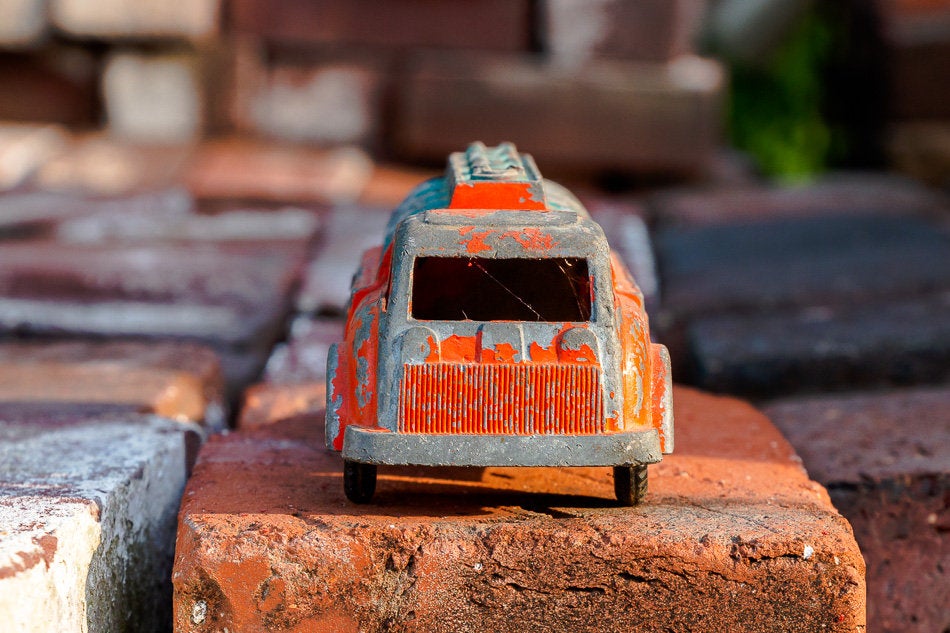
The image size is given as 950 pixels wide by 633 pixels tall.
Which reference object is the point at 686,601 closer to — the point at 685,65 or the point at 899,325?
the point at 899,325

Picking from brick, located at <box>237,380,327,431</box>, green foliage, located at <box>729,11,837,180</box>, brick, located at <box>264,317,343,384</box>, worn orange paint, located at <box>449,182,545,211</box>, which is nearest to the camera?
worn orange paint, located at <box>449,182,545,211</box>

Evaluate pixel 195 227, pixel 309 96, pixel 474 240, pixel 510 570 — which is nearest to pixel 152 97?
pixel 309 96

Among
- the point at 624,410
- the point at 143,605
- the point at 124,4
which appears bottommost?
the point at 143,605

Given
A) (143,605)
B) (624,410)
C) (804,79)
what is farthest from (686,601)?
(804,79)

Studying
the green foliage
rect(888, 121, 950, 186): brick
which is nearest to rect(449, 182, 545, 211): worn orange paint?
rect(888, 121, 950, 186): brick

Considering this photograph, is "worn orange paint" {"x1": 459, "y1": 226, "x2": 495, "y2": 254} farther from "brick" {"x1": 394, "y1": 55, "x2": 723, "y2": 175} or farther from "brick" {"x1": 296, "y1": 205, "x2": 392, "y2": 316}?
"brick" {"x1": 394, "y1": 55, "x2": 723, "y2": 175}

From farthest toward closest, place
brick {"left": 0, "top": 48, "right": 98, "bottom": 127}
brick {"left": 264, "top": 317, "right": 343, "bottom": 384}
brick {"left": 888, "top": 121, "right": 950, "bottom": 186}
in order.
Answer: brick {"left": 888, "top": 121, "right": 950, "bottom": 186} → brick {"left": 0, "top": 48, "right": 98, "bottom": 127} → brick {"left": 264, "top": 317, "right": 343, "bottom": 384}

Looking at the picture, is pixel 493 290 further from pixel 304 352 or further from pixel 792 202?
pixel 792 202
